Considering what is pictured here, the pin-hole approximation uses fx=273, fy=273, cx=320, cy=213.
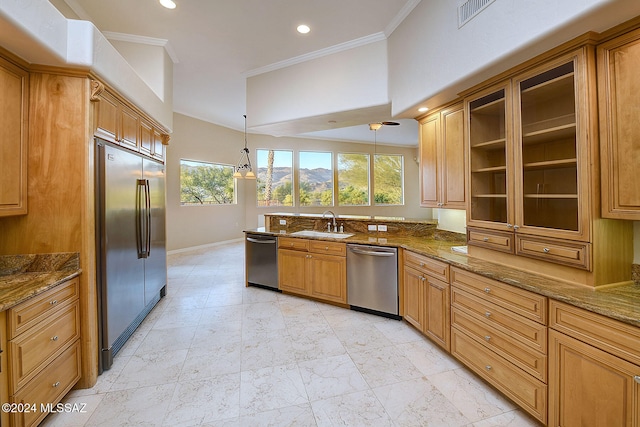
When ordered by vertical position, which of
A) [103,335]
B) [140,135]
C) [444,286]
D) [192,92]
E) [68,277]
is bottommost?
[103,335]

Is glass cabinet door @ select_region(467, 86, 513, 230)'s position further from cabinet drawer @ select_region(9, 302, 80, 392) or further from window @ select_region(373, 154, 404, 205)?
window @ select_region(373, 154, 404, 205)

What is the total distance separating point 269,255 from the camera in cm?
393

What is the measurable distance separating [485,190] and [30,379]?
333cm

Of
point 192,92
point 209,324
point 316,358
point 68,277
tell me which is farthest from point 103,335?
point 192,92

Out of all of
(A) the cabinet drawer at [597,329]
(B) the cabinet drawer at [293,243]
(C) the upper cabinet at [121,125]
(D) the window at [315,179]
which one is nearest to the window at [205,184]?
(D) the window at [315,179]

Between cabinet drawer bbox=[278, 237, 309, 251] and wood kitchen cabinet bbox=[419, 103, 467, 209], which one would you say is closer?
wood kitchen cabinet bbox=[419, 103, 467, 209]

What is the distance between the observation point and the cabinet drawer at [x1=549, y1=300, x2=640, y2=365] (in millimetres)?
1201

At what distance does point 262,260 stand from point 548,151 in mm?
3413

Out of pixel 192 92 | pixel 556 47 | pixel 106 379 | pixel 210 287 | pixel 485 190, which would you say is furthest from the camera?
pixel 192 92

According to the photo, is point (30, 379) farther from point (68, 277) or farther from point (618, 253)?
point (618, 253)

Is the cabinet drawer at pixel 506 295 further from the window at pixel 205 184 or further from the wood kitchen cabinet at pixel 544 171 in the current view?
the window at pixel 205 184

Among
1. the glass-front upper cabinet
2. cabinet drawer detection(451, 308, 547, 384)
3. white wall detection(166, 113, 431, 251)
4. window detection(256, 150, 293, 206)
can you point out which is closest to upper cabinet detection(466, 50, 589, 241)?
the glass-front upper cabinet

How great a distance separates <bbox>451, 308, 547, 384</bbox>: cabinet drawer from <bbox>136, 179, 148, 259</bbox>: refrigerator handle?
2984mm

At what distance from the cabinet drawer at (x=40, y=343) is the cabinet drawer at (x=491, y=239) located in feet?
10.2
